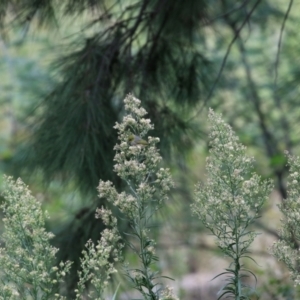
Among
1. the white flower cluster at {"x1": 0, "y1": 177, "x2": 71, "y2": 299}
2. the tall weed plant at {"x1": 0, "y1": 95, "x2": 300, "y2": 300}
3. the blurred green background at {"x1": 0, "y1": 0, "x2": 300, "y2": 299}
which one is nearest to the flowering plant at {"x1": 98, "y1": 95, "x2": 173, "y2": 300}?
the tall weed plant at {"x1": 0, "y1": 95, "x2": 300, "y2": 300}

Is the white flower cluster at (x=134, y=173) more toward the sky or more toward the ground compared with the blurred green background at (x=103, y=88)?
more toward the ground

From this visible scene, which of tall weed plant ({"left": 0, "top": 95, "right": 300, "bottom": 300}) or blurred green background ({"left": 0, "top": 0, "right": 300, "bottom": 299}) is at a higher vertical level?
blurred green background ({"left": 0, "top": 0, "right": 300, "bottom": 299})

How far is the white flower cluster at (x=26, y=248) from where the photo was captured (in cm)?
118

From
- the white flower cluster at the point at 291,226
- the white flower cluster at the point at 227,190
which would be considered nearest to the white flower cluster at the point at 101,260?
the white flower cluster at the point at 227,190

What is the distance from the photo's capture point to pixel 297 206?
3.99 feet

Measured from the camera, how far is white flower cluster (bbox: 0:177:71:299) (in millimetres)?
1177

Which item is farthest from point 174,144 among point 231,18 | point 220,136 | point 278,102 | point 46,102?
point 278,102

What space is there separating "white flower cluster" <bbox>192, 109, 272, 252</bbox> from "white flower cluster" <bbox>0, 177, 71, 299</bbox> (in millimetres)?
277

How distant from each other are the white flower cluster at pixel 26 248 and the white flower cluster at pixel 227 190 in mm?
277

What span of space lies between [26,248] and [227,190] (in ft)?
1.25

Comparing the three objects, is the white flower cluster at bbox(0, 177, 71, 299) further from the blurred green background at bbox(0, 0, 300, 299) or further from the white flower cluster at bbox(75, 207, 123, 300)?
the blurred green background at bbox(0, 0, 300, 299)

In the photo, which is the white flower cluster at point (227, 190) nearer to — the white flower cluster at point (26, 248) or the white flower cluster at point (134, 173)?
the white flower cluster at point (134, 173)

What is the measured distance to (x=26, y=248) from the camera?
1212 millimetres

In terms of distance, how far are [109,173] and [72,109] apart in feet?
0.74
